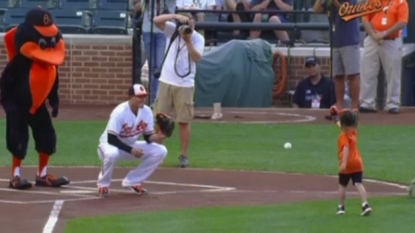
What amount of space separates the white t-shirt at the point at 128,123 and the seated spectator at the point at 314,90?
820 centimetres

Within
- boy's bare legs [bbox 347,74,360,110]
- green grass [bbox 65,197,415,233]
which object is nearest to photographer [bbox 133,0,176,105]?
boy's bare legs [bbox 347,74,360,110]

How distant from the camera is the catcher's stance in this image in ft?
36.8

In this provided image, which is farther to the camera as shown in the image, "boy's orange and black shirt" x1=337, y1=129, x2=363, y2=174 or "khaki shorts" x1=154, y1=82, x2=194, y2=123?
"khaki shorts" x1=154, y1=82, x2=194, y2=123

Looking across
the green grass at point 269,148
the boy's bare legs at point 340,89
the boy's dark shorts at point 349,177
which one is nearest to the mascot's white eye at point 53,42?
the green grass at point 269,148

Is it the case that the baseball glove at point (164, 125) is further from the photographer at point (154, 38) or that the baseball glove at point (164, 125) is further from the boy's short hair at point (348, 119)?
the photographer at point (154, 38)

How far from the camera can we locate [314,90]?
1975cm

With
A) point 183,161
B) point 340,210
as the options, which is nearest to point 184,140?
point 183,161

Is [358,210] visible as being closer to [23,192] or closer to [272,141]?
[23,192]

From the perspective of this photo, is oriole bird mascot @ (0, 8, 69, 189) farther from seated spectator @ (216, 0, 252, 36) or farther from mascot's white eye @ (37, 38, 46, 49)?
seated spectator @ (216, 0, 252, 36)

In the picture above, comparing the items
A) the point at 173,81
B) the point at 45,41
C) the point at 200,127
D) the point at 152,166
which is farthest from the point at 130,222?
the point at 200,127

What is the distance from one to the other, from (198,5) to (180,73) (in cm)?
858

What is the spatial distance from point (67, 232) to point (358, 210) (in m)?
2.50

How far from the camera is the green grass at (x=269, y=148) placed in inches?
536

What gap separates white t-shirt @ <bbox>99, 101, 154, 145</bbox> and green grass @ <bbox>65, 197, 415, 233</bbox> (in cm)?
132
